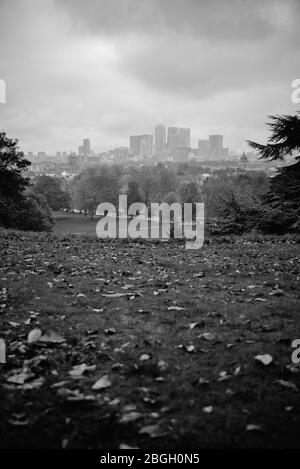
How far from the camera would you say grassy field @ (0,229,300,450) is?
12.8 feet

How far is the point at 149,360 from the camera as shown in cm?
529

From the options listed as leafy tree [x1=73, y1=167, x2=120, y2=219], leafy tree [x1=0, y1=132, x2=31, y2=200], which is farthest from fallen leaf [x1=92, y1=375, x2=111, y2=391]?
leafy tree [x1=73, y1=167, x2=120, y2=219]

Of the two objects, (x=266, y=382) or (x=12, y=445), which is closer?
(x=12, y=445)

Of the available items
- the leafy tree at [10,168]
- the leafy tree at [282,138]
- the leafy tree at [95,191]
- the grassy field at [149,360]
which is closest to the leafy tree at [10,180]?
the leafy tree at [10,168]

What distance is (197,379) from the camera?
15.6 ft

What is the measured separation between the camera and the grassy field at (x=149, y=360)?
154 inches

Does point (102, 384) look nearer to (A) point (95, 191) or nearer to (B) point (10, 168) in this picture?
(B) point (10, 168)

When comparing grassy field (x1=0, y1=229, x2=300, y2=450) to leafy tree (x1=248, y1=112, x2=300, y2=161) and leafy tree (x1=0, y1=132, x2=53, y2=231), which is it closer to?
leafy tree (x1=248, y1=112, x2=300, y2=161)

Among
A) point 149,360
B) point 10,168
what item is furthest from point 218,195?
point 149,360

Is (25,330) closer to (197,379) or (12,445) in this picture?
(12,445)

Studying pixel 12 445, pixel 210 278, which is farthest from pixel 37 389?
pixel 210 278

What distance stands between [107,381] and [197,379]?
1231 mm

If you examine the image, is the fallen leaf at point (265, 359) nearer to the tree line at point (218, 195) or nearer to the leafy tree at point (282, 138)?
the tree line at point (218, 195)
